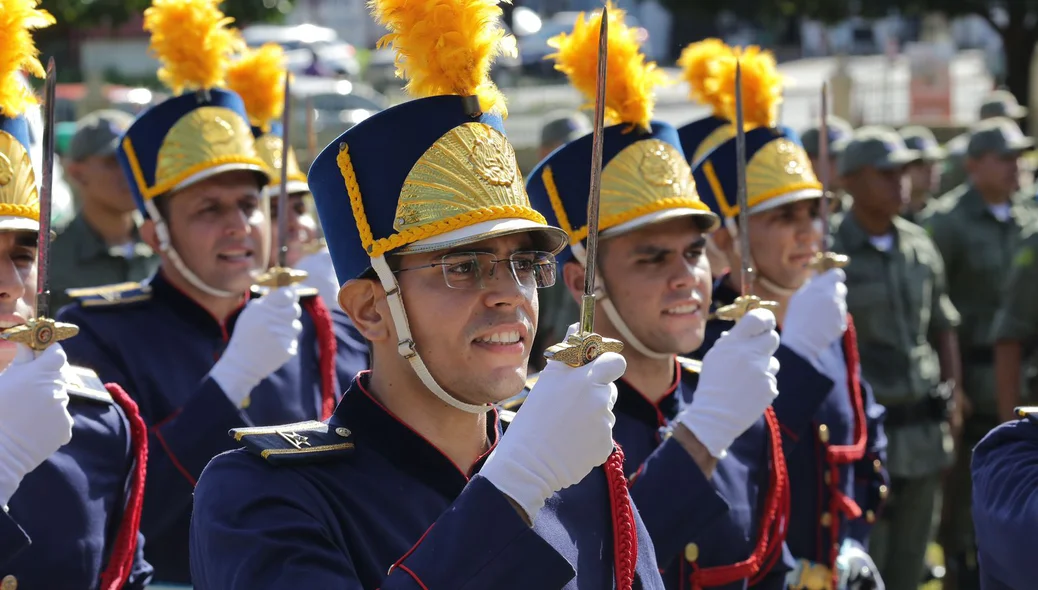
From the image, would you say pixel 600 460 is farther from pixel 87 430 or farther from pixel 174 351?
pixel 174 351

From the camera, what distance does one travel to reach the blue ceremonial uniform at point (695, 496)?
3.66m

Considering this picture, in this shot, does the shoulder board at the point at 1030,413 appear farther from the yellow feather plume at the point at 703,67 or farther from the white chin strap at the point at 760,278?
the yellow feather plume at the point at 703,67

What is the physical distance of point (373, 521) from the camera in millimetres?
2723

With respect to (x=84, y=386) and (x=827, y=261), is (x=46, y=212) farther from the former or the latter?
(x=827, y=261)

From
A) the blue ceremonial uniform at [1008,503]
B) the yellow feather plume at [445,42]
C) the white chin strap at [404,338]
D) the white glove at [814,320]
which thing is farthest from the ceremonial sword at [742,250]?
the white chin strap at [404,338]

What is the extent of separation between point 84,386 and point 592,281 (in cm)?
168

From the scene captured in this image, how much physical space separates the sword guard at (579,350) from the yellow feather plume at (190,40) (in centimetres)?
292

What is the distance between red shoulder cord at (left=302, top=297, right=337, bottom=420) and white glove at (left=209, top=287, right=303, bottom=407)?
40cm

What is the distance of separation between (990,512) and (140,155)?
3051 millimetres

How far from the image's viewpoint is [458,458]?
292 centimetres

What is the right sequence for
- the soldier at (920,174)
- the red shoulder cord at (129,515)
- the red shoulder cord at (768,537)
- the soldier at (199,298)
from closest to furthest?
the red shoulder cord at (129,515) < the red shoulder cord at (768,537) < the soldier at (199,298) < the soldier at (920,174)

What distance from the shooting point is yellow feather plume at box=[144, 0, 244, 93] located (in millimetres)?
5172

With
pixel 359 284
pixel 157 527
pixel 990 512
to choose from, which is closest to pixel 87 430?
pixel 157 527

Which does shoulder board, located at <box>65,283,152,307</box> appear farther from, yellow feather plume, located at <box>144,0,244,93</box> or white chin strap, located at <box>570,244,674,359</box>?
white chin strap, located at <box>570,244,674,359</box>
